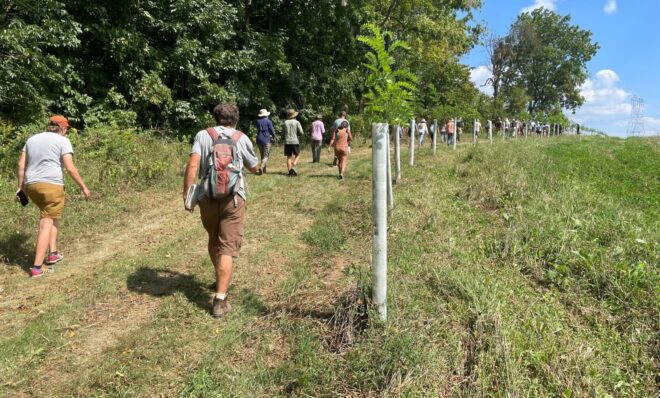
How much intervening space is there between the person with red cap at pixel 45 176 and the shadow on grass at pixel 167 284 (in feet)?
3.74

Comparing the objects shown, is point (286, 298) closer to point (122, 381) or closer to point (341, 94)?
point (122, 381)

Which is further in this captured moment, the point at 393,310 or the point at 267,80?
the point at 267,80

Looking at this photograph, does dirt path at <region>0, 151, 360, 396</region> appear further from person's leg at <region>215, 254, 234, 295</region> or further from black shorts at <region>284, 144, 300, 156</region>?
black shorts at <region>284, 144, 300, 156</region>

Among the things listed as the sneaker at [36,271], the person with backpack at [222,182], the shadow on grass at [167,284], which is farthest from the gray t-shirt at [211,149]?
the sneaker at [36,271]

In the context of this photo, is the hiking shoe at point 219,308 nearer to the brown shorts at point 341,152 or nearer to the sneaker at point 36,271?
the sneaker at point 36,271

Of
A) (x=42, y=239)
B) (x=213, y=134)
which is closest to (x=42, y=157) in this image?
(x=42, y=239)

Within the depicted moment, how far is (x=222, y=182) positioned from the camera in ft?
11.5

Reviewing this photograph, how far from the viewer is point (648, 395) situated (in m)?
2.81

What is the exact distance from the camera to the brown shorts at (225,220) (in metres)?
3.66

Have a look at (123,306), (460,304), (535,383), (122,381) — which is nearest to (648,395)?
(535,383)

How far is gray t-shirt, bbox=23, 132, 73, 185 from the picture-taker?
466 cm

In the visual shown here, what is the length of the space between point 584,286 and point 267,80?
52.0ft

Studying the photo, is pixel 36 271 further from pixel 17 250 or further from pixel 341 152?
pixel 341 152

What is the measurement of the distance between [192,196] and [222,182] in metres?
0.32
